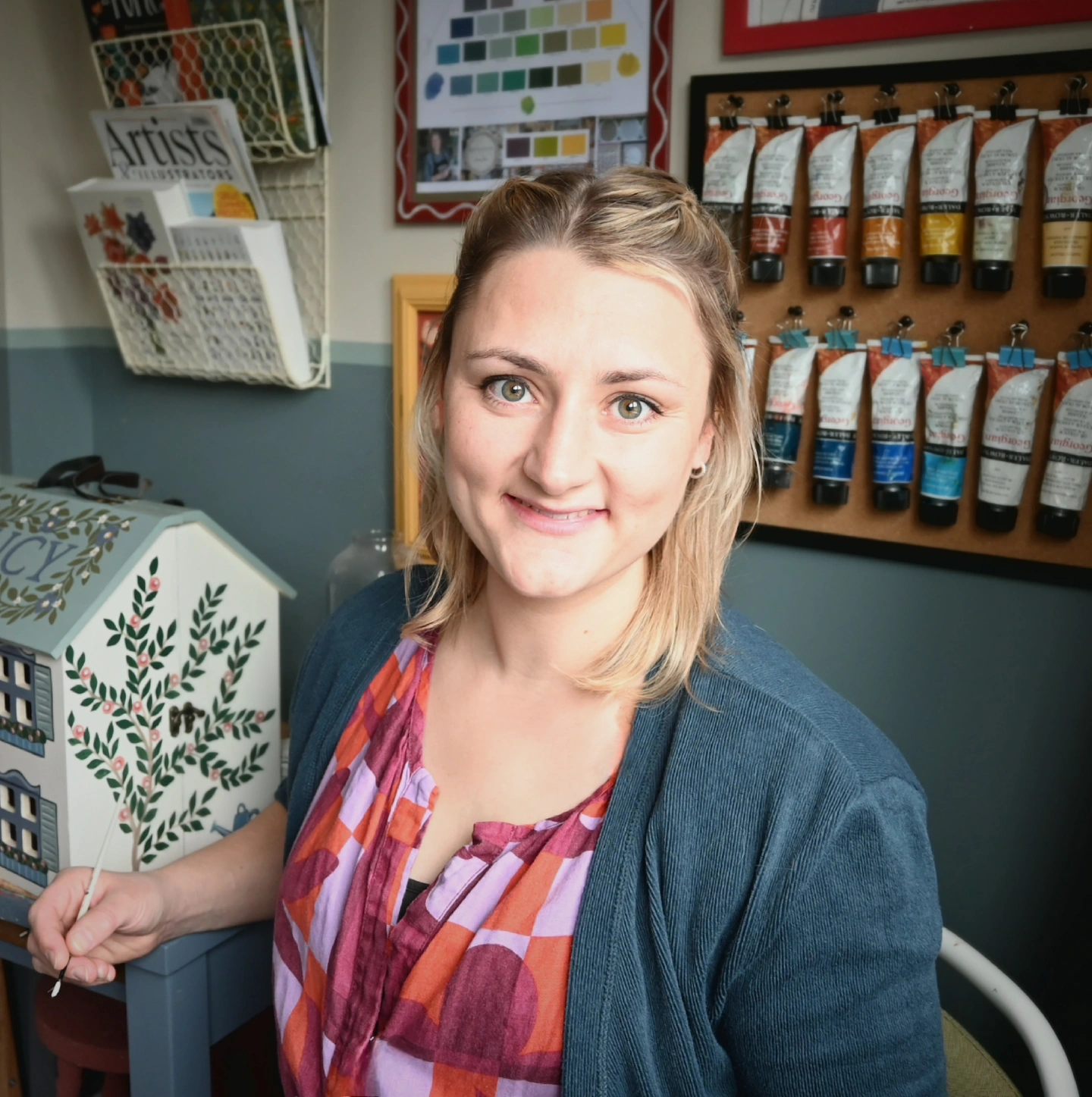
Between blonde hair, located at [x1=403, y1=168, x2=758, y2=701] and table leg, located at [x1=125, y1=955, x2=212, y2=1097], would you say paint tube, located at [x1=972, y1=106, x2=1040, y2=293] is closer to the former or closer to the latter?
blonde hair, located at [x1=403, y1=168, x2=758, y2=701]

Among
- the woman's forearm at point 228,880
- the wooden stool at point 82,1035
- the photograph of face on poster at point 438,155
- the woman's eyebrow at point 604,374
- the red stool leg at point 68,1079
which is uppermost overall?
the photograph of face on poster at point 438,155

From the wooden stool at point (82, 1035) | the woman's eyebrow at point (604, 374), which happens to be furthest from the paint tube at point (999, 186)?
the wooden stool at point (82, 1035)

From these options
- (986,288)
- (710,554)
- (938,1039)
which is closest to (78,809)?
(710,554)

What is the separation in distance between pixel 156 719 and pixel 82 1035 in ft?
1.48

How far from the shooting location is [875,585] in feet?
4.66

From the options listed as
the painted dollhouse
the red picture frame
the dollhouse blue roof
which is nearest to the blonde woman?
the painted dollhouse

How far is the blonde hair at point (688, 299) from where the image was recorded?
0.92 metres

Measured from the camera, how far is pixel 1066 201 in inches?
47.5

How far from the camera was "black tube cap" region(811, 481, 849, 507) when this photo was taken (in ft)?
4.61

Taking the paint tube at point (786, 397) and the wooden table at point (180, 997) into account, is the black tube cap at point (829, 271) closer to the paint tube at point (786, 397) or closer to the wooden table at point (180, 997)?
the paint tube at point (786, 397)

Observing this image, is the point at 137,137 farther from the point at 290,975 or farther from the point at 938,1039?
the point at 938,1039

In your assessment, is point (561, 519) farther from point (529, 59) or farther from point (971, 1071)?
point (529, 59)

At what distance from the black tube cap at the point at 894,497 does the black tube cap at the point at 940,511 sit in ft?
0.07

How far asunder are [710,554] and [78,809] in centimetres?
79
